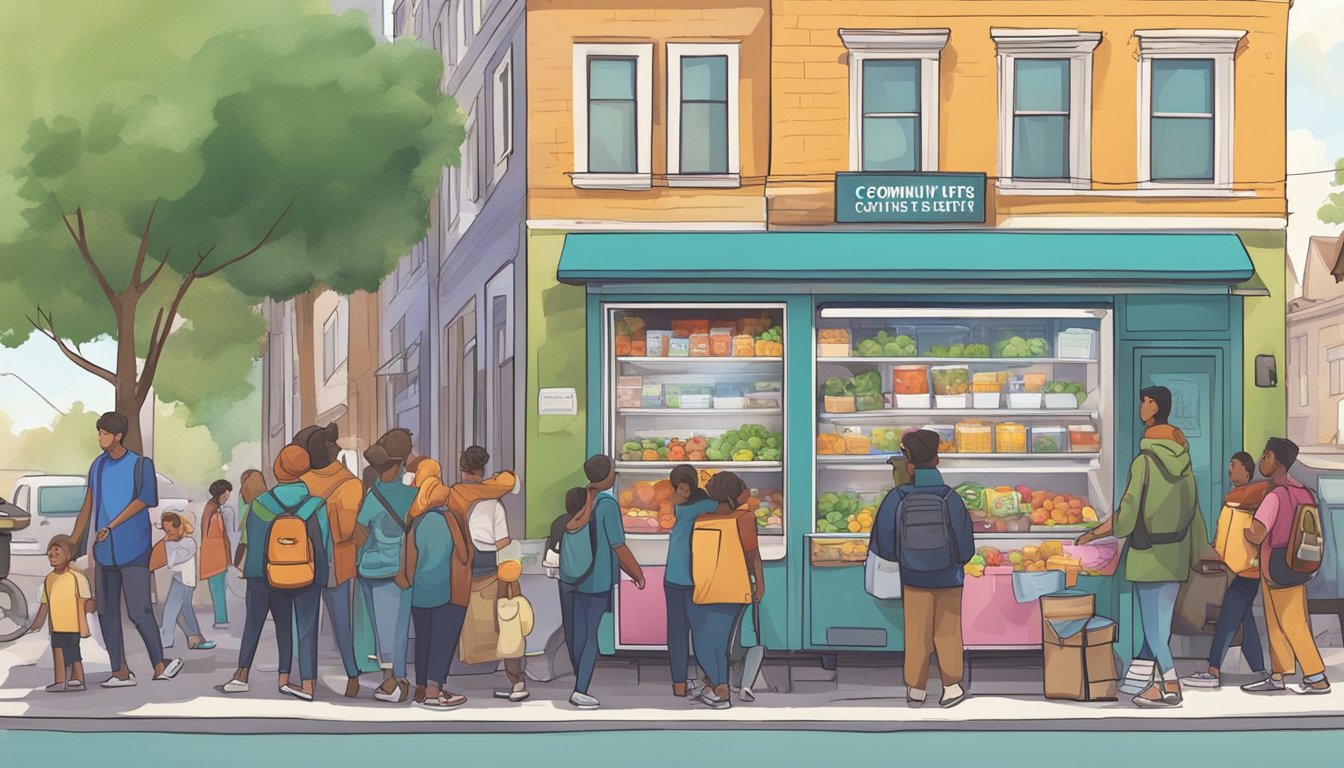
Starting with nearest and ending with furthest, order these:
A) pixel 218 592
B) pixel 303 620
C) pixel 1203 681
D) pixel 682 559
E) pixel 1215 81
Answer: pixel 682 559
pixel 303 620
pixel 1203 681
pixel 1215 81
pixel 218 592

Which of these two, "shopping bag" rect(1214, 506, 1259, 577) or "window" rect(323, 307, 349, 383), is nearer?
"shopping bag" rect(1214, 506, 1259, 577)

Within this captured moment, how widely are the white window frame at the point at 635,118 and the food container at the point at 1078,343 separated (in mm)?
4211

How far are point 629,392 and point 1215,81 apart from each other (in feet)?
21.8

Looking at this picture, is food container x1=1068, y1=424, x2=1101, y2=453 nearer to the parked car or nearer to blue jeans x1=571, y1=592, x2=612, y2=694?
blue jeans x1=571, y1=592, x2=612, y2=694

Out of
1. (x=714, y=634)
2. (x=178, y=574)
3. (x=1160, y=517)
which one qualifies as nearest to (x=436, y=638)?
(x=714, y=634)

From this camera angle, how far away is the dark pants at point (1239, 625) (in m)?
12.7

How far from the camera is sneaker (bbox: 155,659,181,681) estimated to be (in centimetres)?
1319

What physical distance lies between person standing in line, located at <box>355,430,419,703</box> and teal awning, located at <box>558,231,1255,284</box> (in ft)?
9.13

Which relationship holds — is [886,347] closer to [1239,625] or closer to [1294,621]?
[1239,625]

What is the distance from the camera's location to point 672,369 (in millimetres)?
14789

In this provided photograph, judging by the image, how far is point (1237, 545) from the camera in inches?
492

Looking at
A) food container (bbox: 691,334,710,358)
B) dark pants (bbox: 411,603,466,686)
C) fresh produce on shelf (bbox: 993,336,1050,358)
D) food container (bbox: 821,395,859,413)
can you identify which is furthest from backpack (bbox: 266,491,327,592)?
fresh produce on shelf (bbox: 993,336,1050,358)

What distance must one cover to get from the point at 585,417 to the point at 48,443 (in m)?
111

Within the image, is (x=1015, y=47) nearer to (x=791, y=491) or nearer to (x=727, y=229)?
(x=727, y=229)
